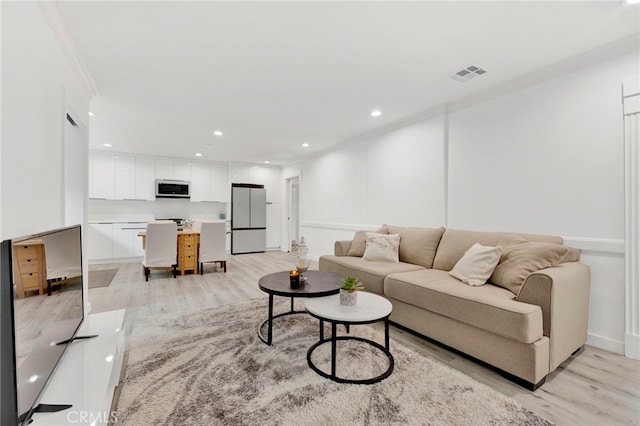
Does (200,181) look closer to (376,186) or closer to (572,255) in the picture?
(376,186)

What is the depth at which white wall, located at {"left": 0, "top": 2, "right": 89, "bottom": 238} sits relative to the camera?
1319mm

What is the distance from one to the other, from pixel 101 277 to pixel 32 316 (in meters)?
4.47

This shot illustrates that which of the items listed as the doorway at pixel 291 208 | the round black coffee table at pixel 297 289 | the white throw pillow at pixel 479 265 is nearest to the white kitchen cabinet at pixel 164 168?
the doorway at pixel 291 208

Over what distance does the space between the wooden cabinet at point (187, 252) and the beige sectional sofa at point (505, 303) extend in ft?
10.9

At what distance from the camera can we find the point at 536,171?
2.76 meters

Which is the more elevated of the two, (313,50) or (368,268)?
(313,50)

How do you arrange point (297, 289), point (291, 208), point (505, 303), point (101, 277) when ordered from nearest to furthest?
1. point (505, 303)
2. point (297, 289)
3. point (101, 277)
4. point (291, 208)

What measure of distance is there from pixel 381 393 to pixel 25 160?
242 cm

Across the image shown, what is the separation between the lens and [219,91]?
316cm

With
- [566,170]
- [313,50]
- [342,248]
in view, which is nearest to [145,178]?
[342,248]

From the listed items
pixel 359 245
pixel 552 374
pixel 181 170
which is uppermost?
pixel 181 170

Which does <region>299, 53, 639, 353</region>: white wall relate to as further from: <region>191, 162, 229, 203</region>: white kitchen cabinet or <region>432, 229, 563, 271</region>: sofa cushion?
<region>191, 162, 229, 203</region>: white kitchen cabinet

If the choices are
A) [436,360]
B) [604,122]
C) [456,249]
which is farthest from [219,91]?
[604,122]

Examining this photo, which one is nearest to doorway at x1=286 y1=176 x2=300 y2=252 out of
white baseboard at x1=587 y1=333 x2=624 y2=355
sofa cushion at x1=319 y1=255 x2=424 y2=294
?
sofa cushion at x1=319 y1=255 x2=424 y2=294
